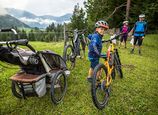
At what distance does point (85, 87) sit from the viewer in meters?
7.84

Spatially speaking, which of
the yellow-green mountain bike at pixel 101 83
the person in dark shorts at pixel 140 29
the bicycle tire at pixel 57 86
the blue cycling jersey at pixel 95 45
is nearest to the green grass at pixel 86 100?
the bicycle tire at pixel 57 86

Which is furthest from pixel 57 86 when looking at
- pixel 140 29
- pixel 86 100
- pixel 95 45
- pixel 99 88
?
pixel 140 29

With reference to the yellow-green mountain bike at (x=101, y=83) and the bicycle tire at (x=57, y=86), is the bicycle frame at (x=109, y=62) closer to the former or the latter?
the yellow-green mountain bike at (x=101, y=83)

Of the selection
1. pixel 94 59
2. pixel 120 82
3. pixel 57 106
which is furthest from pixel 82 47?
pixel 57 106

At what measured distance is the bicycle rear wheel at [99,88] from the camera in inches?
221

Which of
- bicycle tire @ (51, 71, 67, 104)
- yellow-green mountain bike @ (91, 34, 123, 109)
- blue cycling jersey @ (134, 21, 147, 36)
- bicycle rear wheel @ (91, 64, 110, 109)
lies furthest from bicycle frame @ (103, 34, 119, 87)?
blue cycling jersey @ (134, 21, 147, 36)

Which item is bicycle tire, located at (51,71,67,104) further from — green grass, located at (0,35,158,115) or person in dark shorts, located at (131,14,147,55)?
person in dark shorts, located at (131,14,147,55)

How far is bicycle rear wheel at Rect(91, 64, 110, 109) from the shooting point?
5.62 m

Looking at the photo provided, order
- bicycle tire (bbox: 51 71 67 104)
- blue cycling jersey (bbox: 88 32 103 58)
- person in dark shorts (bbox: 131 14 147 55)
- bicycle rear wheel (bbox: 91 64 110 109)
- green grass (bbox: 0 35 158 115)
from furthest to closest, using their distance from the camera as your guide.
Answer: person in dark shorts (bbox: 131 14 147 55) < green grass (bbox: 0 35 158 115) < blue cycling jersey (bbox: 88 32 103 58) < bicycle tire (bbox: 51 71 67 104) < bicycle rear wheel (bbox: 91 64 110 109)

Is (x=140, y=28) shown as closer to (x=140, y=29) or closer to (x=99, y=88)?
(x=140, y=29)

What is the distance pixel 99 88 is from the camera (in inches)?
241

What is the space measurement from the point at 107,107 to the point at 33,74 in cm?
218

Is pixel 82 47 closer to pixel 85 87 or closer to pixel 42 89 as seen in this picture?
pixel 85 87

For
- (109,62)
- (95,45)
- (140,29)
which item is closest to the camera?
(95,45)
